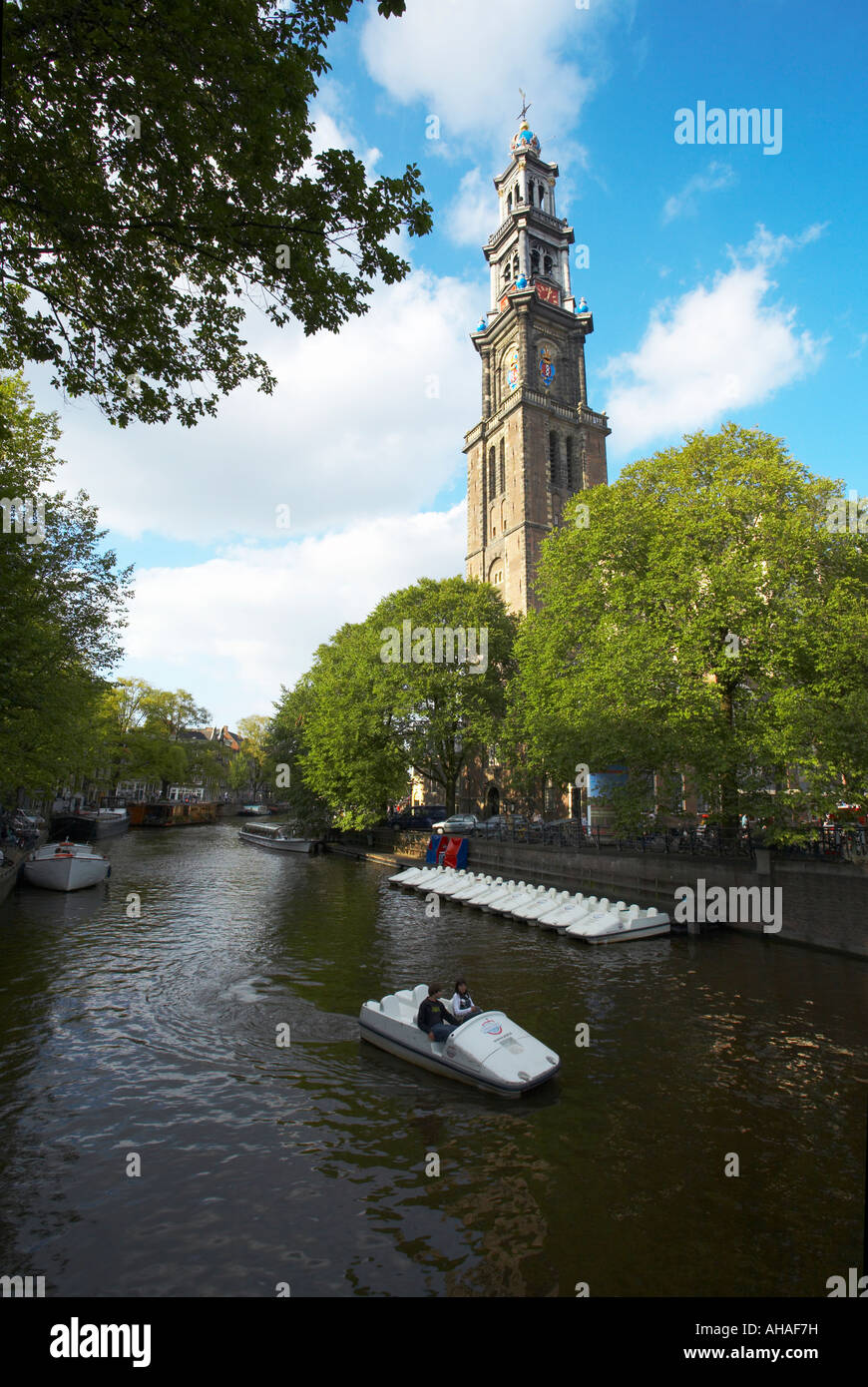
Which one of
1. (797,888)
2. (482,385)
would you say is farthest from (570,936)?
(482,385)

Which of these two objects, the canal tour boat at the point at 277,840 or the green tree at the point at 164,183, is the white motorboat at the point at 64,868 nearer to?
the canal tour boat at the point at 277,840

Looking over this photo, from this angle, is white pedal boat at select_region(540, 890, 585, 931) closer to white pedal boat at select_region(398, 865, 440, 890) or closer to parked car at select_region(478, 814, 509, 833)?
white pedal boat at select_region(398, 865, 440, 890)

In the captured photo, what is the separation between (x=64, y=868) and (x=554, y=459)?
175 ft

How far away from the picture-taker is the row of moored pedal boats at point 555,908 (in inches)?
813

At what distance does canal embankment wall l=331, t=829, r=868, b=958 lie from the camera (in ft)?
60.0

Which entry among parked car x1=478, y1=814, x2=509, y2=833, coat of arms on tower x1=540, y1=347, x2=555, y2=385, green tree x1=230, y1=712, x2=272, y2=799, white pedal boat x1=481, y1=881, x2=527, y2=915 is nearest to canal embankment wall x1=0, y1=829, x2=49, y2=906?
white pedal boat x1=481, y1=881, x2=527, y2=915

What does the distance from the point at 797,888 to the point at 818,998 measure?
18.8 ft

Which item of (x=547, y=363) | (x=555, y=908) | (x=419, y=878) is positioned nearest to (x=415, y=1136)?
(x=555, y=908)

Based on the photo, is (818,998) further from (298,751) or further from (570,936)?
(298,751)

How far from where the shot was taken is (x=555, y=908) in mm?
23078

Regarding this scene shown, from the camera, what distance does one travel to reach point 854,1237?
265 inches

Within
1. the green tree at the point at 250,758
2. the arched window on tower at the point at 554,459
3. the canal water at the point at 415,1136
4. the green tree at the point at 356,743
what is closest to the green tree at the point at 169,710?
the green tree at the point at 250,758

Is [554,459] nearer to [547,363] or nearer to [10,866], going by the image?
[547,363]

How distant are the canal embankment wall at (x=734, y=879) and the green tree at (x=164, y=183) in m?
18.9
